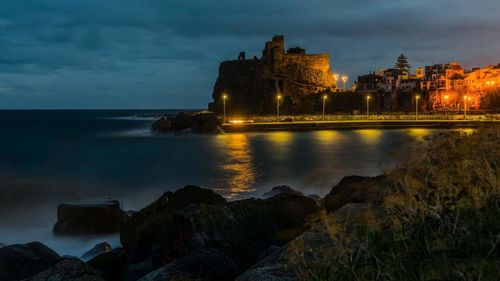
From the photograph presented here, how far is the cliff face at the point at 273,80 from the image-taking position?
264 ft

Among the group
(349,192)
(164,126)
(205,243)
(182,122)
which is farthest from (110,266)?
(164,126)

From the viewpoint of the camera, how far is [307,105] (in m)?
80.7

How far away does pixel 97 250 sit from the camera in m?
10.6

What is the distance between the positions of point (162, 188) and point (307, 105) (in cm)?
5952

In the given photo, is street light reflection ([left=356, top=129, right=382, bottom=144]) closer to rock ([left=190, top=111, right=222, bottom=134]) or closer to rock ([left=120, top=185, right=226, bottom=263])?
rock ([left=190, top=111, right=222, bottom=134])

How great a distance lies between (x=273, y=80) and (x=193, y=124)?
85.1 feet

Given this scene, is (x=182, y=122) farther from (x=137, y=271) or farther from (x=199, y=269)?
(x=199, y=269)

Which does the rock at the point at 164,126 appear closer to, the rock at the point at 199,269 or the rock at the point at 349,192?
the rock at the point at 349,192

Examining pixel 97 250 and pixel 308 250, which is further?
pixel 97 250

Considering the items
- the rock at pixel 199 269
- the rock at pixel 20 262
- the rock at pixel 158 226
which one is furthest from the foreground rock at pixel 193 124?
the rock at pixel 199 269

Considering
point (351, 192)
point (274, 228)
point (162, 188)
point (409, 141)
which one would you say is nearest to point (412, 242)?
point (409, 141)

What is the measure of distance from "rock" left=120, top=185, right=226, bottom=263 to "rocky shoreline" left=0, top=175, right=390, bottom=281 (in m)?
0.02

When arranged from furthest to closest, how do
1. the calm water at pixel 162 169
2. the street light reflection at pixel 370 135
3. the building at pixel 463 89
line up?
the building at pixel 463 89
the street light reflection at pixel 370 135
the calm water at pixel 162 169

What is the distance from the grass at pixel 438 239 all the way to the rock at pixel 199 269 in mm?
1577
